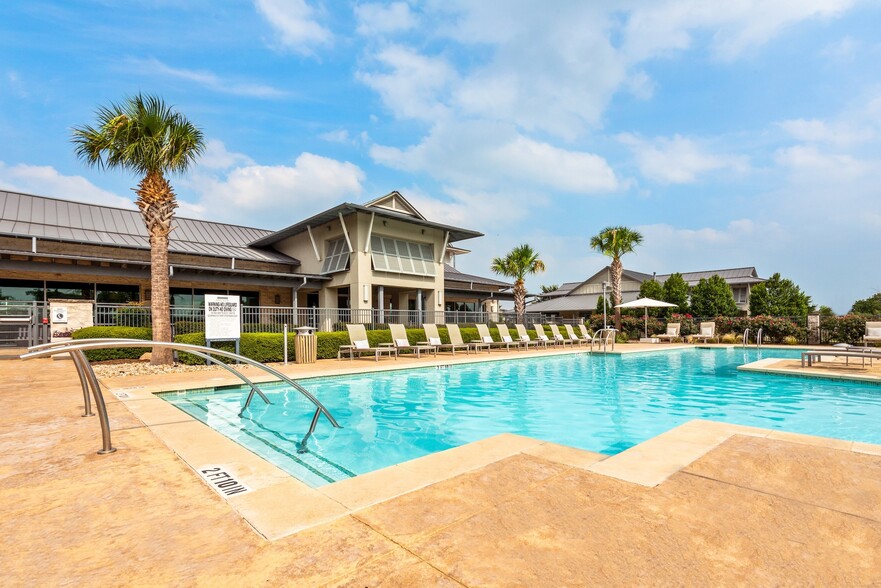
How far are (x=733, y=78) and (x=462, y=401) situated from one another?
13.7 meters

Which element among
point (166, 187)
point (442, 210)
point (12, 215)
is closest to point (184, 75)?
point (166, 187)

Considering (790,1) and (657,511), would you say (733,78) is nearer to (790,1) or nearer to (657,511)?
(790,1)

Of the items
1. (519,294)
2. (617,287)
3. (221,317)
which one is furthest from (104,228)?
(617,287)

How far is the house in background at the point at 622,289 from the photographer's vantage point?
1524 inches

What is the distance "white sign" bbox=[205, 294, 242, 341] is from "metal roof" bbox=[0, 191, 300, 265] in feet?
29.4

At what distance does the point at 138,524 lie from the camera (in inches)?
94.7

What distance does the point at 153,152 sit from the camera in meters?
11.8

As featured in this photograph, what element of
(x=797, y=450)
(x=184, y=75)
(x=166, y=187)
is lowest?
(x=797, y=450)

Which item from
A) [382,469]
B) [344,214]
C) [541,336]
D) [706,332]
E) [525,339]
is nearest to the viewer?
[382,469]

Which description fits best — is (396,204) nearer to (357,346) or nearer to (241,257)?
(241,257)

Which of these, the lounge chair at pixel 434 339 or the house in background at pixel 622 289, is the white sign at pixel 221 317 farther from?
the house in background at pixel 622 289

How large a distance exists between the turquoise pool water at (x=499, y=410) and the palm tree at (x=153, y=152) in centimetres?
551

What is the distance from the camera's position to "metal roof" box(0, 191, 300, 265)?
58.9 ft

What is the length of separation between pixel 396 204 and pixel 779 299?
2727 cm
